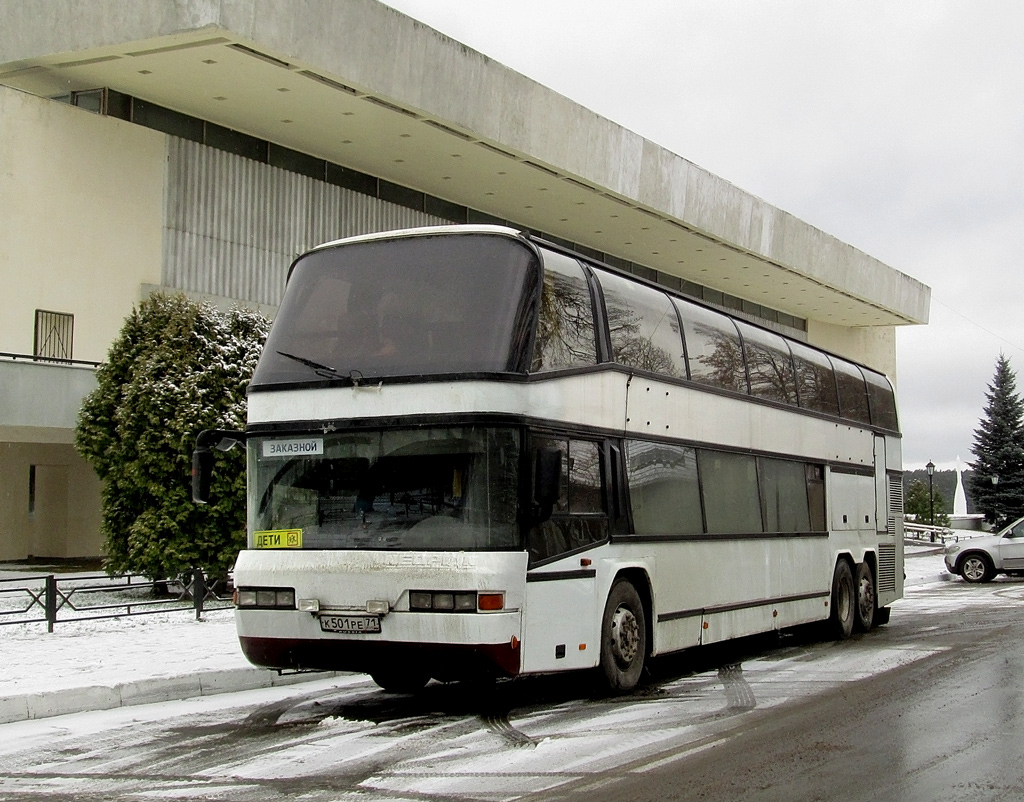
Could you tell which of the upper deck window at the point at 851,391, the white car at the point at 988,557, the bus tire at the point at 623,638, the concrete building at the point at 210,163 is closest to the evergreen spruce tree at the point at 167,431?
the concrete building at the point at 210,163

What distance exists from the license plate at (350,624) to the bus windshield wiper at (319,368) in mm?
1852

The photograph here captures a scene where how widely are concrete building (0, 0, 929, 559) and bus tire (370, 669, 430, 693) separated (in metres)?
15.3

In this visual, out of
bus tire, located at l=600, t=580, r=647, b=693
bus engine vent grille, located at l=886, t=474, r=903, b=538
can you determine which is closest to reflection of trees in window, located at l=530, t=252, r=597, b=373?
bus tire, located at l=600, t=580, r=647, b=693

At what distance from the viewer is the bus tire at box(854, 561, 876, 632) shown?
54.7 feet

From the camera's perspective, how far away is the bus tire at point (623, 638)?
33.7 feet

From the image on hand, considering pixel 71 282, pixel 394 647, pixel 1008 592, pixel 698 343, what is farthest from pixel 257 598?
pixel 1008 592

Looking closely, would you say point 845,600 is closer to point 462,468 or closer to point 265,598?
point 462,468

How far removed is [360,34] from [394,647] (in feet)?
64.2

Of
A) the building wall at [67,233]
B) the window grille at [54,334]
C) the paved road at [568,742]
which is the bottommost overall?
the paved road at [568,742]

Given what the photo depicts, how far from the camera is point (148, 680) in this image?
10773 millimetres

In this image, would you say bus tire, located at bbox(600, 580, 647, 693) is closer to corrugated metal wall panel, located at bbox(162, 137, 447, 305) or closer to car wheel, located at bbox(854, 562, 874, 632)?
car wheel, located at bbox(854, 562, 874, 632)

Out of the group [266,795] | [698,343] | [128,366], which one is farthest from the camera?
[128,366]

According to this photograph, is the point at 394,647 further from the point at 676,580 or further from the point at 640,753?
the point at 676,580

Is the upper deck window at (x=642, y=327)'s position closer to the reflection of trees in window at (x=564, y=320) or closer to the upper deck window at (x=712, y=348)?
the upper deck window at (x=712, y=348)
